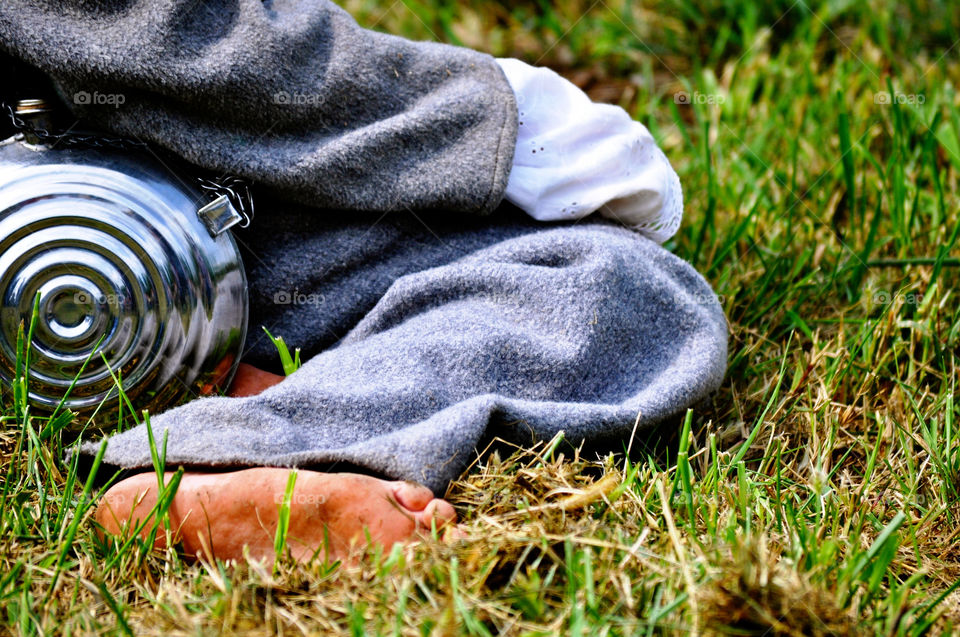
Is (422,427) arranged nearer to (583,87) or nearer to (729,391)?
(729,391)

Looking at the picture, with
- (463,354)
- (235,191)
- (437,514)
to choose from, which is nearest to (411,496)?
(437,514)

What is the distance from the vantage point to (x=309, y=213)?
1.44 m

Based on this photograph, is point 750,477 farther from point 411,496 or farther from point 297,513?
point 297,513

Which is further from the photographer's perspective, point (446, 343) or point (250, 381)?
point (250, 381)

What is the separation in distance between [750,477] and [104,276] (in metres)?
0.89

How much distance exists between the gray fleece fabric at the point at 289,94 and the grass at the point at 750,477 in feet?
1.36

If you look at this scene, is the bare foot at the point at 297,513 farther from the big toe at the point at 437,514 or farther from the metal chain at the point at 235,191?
the metal chain at the point at 235,191

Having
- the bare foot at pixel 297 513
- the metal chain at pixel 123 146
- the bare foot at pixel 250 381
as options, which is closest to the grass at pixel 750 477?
the bare foot at pixel 297 513

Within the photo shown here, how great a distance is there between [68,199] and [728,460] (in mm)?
951

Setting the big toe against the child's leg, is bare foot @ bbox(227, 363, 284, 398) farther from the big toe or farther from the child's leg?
the big toe

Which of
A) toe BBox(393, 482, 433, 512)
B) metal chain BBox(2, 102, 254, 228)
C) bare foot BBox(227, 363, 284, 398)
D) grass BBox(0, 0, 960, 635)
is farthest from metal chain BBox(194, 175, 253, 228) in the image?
toe BBox(393, 482, 433, 512)

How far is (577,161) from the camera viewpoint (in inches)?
59.5

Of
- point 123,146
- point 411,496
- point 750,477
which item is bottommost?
point 750,477

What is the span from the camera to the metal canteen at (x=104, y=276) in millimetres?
1207
